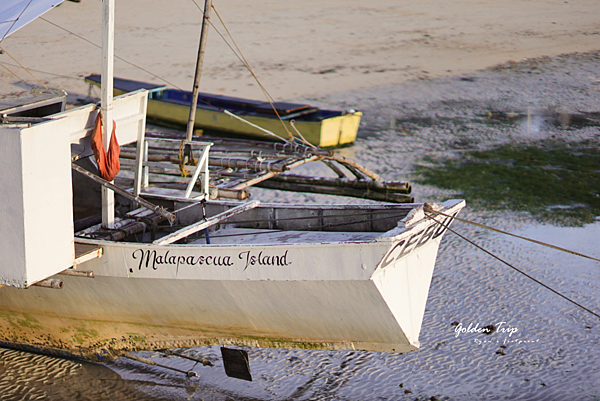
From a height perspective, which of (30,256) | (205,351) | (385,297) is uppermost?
(30,256)

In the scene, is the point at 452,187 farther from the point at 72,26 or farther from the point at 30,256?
the point at 72,26

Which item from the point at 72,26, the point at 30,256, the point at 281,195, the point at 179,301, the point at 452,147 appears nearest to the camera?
the point at 30,256

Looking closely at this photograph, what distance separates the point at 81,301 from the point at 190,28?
16324 mm

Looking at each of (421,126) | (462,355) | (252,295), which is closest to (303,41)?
(421,126)

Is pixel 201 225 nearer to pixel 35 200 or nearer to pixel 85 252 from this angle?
pixel 85 252

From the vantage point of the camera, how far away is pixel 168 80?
56.3 ft

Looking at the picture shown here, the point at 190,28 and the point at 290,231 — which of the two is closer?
the point at 290,231

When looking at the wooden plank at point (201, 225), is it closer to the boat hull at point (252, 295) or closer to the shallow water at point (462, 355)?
the boat hull at point (252, 295)

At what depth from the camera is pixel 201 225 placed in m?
6.29

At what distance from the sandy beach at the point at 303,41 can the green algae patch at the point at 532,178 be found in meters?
5.51

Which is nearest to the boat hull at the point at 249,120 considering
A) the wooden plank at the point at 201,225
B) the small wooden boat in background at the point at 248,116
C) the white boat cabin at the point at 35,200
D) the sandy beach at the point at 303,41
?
the small wooden boat in background at the point at 248,116

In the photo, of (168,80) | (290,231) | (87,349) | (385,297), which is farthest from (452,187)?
(168,80)

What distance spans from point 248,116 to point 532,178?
5.82 meters

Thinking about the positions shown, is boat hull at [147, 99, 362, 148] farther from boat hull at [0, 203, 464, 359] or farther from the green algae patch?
boat hull at [0, 203, 464, 359]
